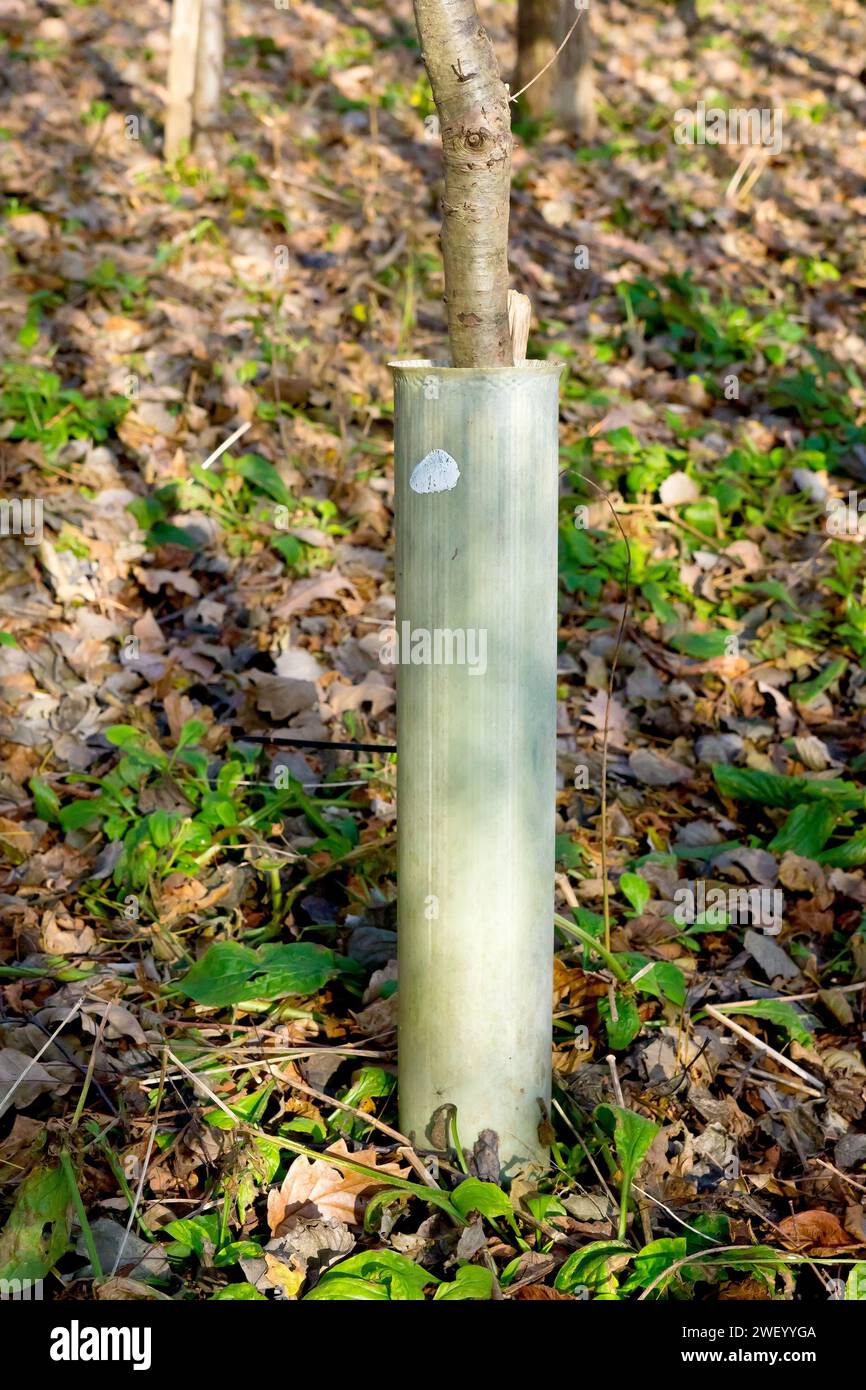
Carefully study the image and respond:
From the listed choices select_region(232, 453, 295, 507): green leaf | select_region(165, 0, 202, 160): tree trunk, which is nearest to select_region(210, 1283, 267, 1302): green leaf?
select_region(232, 453, 295, 507): green leaf

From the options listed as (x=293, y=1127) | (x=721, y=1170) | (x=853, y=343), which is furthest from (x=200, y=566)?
(x=853, y=343)

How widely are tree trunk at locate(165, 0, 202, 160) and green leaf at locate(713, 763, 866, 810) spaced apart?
4405 millimetres

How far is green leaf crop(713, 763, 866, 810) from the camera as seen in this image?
3219 mm

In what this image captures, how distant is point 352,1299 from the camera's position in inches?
77.2

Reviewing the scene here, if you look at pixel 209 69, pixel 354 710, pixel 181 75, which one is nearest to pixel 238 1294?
pixel 354 710

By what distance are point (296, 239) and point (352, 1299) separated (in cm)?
492

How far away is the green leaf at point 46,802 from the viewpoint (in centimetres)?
308

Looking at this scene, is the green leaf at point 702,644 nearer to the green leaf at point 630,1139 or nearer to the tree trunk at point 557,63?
the green leaf at point 630,1139

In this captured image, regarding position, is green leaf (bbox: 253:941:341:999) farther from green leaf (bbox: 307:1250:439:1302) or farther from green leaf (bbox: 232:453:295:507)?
green leaf (bbox: 232:453:295:507)

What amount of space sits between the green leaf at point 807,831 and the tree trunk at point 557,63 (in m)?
5.55

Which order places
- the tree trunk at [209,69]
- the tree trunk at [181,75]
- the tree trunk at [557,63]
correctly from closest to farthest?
the tree trunk at [181,75] < the tree trunk at [209,69] < the tree trunk at [557,63]

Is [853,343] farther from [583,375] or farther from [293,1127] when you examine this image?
[293,1127]

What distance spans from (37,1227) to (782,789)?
1.95 metres

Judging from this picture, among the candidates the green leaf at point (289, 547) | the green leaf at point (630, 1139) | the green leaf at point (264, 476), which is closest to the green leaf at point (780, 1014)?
the green leaf at point (630, 1139)
